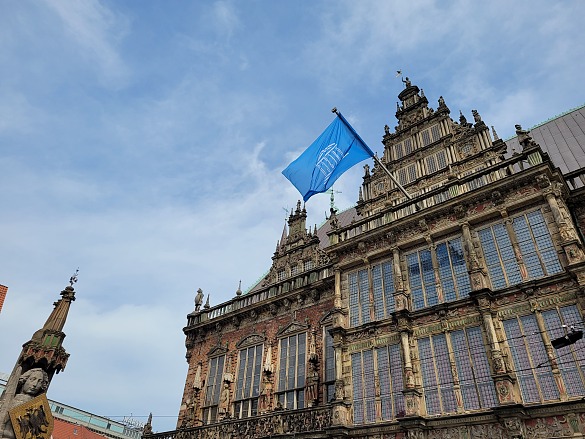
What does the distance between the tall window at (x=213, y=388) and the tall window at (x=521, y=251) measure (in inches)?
583

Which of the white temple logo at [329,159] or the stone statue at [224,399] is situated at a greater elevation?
the white temple logo at [329,159]

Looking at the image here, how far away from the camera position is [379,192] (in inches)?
939

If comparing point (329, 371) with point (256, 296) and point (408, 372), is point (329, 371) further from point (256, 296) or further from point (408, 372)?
point (256, 296)

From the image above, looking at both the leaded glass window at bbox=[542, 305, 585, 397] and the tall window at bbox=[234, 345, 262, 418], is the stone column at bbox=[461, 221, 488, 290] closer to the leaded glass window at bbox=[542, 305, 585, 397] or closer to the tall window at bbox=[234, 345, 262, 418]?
the leaded glass window at bbox=[542, 305, 585, 397]

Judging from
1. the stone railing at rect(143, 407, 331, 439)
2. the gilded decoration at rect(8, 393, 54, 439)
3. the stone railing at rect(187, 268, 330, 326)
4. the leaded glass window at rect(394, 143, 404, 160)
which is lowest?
the gilded decoration at rect(8, 393, 54, 439)

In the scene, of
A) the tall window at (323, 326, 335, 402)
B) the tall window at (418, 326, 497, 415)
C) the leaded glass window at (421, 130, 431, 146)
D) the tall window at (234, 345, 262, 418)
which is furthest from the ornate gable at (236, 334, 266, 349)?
the leaded glass window at (421, 130, 431, 146)

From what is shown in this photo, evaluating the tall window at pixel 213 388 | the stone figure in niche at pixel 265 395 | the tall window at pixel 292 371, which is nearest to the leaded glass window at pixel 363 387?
the tall window at pixel 292 371

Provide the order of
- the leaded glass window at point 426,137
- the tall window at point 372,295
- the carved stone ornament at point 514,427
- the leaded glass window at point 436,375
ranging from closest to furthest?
the carved stone ornament at point 514,427 → the leaded glass window at point 436,375 → the tall window at point 372,295 → the leaded glass window at point 426,137

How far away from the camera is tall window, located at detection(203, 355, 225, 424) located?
72.3 ft

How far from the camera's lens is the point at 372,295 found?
17375mm

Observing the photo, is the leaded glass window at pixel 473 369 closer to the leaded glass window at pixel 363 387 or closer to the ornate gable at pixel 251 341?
the leaded glass window at pixel 363 387

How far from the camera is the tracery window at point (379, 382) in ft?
48.3

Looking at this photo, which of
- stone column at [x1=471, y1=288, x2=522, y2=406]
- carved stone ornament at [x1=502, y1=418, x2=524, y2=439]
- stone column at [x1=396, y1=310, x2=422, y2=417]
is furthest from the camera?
stone column at [x1=396, y1=310, x2=422, y2=417]

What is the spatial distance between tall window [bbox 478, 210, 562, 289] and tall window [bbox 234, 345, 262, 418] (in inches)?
479
